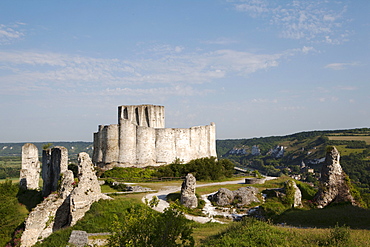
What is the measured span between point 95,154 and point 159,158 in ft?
33.1

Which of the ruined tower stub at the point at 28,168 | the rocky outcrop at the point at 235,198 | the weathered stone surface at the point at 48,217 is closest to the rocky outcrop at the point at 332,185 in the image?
the rocky outcrop at the point at 235,198

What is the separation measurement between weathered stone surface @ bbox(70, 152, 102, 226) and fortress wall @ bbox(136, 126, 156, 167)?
27.8 metres

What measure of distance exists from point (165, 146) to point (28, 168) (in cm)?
2065

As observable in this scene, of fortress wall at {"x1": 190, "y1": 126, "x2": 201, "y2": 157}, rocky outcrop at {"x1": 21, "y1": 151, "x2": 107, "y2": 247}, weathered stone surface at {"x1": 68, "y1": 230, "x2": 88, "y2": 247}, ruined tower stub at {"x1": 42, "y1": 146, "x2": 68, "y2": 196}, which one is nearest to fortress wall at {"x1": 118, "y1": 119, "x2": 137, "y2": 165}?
fortress wall at {"x1": 190, "y1": 126, "x2": 201, "y2": 157}

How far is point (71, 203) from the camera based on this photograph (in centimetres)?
1917

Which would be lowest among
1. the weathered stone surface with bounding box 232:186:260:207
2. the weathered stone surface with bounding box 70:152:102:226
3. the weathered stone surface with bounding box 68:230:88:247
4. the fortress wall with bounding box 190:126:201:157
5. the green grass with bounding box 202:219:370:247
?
the weathered stone surface with bounding box 232:186:260:207

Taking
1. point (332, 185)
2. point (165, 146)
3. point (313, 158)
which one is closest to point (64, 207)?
point (332, 185)

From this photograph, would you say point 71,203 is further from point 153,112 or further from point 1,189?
point 153,112

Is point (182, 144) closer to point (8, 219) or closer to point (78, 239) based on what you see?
point (8, 219)

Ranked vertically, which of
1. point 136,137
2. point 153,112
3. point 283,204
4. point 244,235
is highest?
point 153,112

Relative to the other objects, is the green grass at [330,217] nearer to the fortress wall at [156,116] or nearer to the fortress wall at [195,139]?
the fortress wall at [195,139]

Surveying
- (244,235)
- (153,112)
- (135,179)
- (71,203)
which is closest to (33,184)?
(135,179)

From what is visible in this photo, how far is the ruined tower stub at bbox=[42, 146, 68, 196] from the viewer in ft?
101

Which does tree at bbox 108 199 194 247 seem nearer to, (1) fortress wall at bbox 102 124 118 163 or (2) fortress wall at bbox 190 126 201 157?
(1) fortress wall at bbox 102 124 118 163
